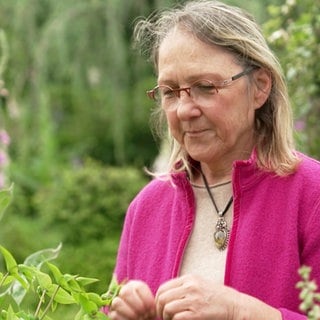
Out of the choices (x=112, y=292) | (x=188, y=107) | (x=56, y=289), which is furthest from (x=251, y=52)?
(x=56, y=289)

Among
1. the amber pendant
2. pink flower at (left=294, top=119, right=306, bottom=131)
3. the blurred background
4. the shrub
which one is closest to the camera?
the amber pendant

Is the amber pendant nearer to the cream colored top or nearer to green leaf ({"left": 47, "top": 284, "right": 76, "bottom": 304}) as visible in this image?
the cream colored top

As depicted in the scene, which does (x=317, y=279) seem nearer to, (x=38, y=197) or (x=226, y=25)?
(x=226, y=25)

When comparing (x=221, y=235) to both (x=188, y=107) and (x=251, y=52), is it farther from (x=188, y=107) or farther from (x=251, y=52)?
(x=251, y=52)

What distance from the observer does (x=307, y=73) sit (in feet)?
12.8

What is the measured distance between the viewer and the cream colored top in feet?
6.81

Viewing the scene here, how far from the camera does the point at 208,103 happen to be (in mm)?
2027

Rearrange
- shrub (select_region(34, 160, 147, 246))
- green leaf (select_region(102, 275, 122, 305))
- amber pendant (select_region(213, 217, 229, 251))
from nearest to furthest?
1. green leaf (select_region(102, 275, 122, 305))
2. amber pendant (select_region(213, 217, 229, 251))
3. shrub (select_region(34, 160, 147, 246))

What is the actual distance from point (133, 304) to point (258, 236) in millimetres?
429

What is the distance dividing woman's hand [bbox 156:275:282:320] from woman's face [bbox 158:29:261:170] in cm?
43

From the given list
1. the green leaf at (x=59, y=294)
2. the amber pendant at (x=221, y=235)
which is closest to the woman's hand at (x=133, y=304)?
the green leaf at (x=59, y=294)

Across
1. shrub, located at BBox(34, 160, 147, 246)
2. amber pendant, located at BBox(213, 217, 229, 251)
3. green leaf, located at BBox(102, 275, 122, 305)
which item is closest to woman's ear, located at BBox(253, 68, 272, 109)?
amber pendant, located at BBox(213, 217, 229, 251)

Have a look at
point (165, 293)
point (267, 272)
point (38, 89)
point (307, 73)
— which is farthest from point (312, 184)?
point (38, 89)

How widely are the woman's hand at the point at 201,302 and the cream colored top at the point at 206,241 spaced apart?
32 centimetres
